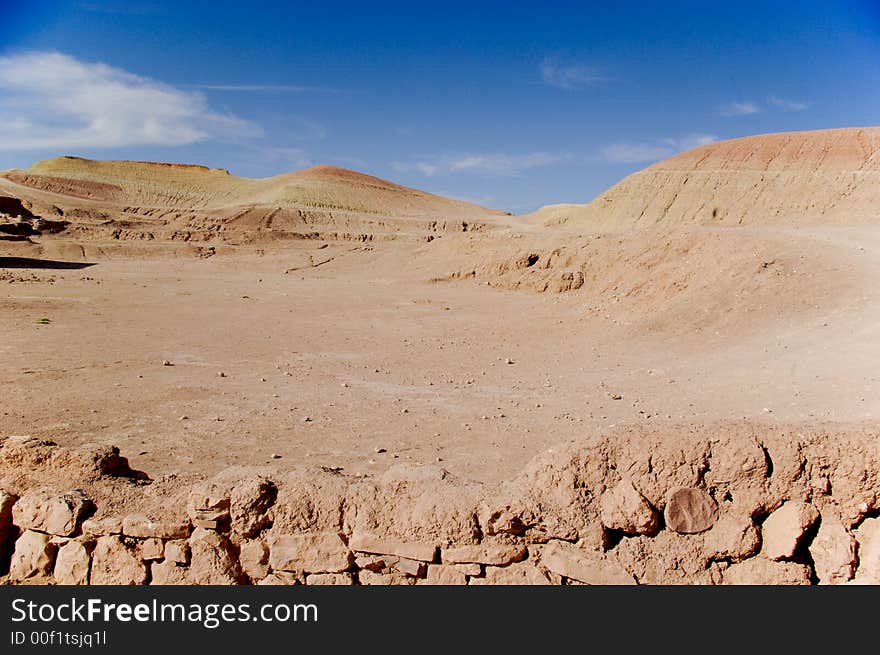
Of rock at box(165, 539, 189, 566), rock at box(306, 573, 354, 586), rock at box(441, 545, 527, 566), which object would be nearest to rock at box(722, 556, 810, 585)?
rock at box(441, 545, 527, 566)

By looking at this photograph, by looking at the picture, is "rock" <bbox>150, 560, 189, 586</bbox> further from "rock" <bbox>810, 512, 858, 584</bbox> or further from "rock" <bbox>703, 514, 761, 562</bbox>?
"rock" <bbox>810, 512, 858, 584</bbox>

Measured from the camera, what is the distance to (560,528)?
127 inches

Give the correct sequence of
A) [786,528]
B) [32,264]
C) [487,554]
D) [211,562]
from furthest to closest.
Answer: [32,264] → [211,562] → [487,554] → [786,528]

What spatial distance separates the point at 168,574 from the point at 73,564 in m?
0.59

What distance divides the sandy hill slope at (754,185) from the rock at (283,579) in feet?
92.7

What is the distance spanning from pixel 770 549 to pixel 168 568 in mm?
3038

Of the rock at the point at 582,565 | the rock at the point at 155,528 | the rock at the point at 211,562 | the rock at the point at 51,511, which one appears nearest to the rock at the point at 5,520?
the rock at the point at 51,511

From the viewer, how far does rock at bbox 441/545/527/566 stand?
127 inches

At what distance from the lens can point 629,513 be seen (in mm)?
3186

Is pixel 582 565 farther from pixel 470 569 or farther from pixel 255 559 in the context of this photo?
pixel 255 559

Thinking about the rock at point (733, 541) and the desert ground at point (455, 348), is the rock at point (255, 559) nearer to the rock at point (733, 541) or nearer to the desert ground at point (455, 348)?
the desert ground at point (455, 348)

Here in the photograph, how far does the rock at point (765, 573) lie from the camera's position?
3064mm

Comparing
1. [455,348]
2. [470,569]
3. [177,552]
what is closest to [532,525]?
[470,569]

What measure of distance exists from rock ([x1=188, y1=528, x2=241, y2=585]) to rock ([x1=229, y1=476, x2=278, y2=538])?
124 mm
